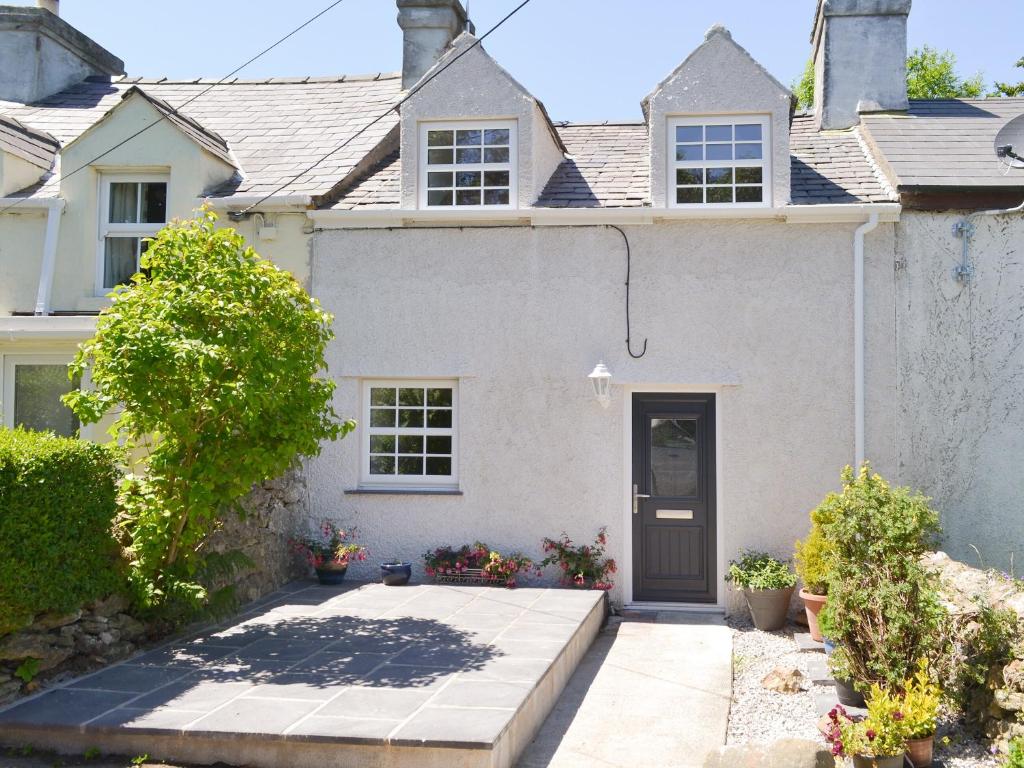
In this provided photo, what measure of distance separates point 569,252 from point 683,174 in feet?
5.90

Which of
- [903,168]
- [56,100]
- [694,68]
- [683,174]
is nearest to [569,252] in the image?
[683,174]

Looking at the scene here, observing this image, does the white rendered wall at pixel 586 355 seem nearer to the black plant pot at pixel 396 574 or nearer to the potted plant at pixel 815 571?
the black plant pot at pixel 396 574

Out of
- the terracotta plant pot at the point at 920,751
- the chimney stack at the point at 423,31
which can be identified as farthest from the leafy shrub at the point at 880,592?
the chimney stack at the point at 423,31

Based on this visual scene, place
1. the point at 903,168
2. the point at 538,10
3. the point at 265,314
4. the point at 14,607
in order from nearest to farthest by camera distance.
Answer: the point at 14,607 < the point at 265,314 < the point at 538,10 < the point at 903,168

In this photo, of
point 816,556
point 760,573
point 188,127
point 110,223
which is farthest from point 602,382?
Result: point 110,223

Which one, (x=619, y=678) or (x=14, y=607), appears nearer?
(x=14, y=607)

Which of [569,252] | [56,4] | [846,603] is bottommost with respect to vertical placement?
[846,603]

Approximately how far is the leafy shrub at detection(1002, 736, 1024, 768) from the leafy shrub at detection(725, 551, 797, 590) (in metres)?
4.43

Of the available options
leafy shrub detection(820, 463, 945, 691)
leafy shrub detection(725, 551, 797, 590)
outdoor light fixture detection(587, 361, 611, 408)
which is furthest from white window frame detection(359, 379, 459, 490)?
leafy shrub detection(820, 463, 945, 691)

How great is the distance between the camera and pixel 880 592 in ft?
23.6

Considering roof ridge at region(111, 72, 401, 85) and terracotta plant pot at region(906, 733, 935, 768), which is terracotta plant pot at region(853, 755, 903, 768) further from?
roof ridge at region(111, 72, 401, 85)

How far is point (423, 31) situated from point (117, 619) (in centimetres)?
1040

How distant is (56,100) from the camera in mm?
15469

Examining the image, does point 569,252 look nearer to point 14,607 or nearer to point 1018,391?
point 1018,391
